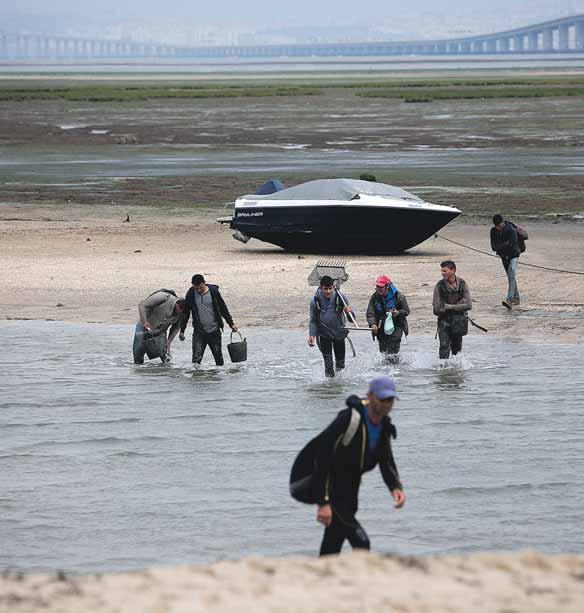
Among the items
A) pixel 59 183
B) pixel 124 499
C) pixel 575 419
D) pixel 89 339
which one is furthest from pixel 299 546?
pixel 59 183

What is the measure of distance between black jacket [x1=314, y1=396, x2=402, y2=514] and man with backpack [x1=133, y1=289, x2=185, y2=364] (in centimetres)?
908

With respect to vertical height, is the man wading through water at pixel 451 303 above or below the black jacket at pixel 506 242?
below

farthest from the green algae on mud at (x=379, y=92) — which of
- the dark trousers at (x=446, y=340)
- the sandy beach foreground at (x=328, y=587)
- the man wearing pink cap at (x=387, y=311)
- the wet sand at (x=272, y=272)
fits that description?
the sandy beach foreground at (x=328, y=587)

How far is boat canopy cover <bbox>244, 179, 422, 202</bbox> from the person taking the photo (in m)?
28.9

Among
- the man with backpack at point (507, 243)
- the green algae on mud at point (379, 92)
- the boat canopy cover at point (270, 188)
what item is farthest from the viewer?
the green algae on mud at point (379, 92)

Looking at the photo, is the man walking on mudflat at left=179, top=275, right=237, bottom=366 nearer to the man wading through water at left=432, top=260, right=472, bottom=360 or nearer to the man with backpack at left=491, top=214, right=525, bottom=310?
the man wading through water at left=432, top=260, right=472, bottom=360

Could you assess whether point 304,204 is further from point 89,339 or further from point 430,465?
point 430,465

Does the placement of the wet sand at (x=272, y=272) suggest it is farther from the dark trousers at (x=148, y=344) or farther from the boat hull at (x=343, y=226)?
the dark trousers at (x=148, y=344)

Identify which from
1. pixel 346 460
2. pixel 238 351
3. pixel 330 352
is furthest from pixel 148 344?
pixel 346 460

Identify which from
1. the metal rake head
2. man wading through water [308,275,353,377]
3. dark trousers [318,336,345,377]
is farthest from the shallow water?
man wading through water [308,275,353,377]

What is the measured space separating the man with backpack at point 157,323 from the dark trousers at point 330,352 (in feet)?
6.32

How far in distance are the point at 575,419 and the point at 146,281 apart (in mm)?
11197

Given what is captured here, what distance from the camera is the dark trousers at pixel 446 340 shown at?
18281 millimetres

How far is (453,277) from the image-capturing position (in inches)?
695
